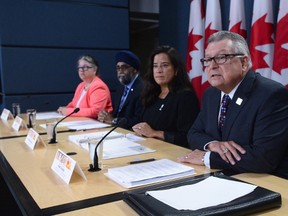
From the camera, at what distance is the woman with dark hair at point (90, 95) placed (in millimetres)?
2988

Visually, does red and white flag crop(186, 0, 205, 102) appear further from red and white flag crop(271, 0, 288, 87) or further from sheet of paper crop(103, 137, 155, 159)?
sheet of paper crop(103, 137, 155, 159)

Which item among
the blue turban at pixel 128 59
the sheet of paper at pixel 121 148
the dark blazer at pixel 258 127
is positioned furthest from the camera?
the blue turban at pixel 128 59

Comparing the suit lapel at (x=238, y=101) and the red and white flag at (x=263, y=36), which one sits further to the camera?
the red and white flag at (x=263, y=36)

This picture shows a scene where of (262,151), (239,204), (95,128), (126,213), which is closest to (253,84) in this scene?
(262,151)

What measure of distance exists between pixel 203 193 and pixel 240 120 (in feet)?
1.78

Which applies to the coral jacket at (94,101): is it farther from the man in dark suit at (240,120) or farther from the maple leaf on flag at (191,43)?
the man in dark suit at (240,120)

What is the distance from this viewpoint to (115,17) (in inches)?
156

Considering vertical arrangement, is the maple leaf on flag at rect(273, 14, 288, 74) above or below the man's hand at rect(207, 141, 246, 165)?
above

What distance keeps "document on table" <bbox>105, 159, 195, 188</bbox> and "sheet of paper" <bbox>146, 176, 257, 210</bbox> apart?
15 cm

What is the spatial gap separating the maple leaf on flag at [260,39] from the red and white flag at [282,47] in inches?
4.4

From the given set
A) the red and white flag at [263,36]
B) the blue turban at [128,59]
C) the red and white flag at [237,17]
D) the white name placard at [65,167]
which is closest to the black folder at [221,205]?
the white name placard at [65,167]

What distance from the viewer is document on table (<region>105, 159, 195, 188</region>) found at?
3.55ft

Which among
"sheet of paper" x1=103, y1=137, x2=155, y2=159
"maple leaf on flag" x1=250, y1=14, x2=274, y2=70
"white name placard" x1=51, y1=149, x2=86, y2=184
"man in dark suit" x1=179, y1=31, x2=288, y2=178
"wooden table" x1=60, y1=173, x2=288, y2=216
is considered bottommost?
"sheet of paper" x1=103, y1=137, x2=155, y2=159


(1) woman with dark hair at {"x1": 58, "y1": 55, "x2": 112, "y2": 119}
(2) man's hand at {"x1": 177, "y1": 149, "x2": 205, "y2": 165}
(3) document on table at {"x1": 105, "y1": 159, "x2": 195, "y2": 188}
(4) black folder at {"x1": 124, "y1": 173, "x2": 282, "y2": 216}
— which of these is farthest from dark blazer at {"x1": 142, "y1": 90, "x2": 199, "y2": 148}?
(4) black folder at {"x1": 124, "y1": 173, "x2": 282, "y2": 216}
